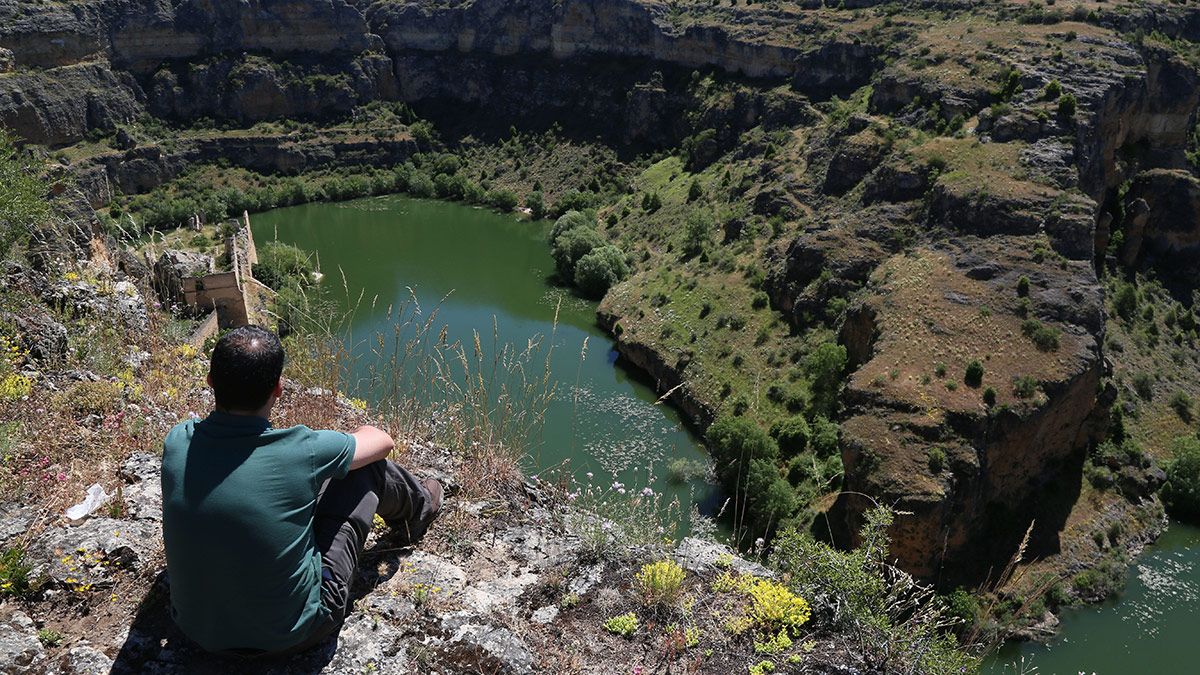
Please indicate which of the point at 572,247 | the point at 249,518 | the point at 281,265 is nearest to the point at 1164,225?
the point at 572,247

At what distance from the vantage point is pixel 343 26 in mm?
79062

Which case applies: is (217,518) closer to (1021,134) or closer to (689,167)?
(1021,134)

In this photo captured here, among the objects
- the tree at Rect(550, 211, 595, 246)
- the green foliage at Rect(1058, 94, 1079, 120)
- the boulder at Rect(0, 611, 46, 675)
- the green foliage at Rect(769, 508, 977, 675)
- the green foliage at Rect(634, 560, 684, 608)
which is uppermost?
the green foliage at Rect(1058, 94, 1079, 120)

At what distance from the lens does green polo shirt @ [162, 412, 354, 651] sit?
156 inches

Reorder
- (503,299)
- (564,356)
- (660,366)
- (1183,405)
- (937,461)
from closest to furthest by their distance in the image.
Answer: (937,461) < (1183,405) < (660,366) < (564,356) < (503,299)

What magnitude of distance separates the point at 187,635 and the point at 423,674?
1218mm

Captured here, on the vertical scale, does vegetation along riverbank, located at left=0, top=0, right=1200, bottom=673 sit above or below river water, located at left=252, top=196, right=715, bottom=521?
above

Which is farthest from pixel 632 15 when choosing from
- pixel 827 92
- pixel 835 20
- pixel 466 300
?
pixel 466 300

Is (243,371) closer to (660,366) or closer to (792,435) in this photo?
(792,435)

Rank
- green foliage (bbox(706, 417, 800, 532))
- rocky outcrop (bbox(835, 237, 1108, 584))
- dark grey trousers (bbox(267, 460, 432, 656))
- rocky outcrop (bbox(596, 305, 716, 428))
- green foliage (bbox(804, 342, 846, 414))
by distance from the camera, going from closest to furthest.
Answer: dark grey trousers (bbox(267, 460, 432, 656))
rocky outcrop (bbox(835, 237, 1108, 584))
green foliage (bbox(706, 417, 800, 532))
green foliage (bbox(804, 342, 846, 414))
rocky outcrop (bbox(596, 305, 716, 428))

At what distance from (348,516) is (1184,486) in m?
32.7

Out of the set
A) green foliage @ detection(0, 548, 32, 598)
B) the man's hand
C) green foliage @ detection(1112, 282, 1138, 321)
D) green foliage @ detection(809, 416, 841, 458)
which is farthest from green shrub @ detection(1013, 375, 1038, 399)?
green foliage @ detection(0, 548, 32, 598)

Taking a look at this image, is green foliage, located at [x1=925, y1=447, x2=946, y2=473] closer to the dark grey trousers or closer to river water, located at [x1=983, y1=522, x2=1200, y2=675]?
river water, located at [x1=983, y1=522, x2=1200, y2=675]

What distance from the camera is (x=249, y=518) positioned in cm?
399
